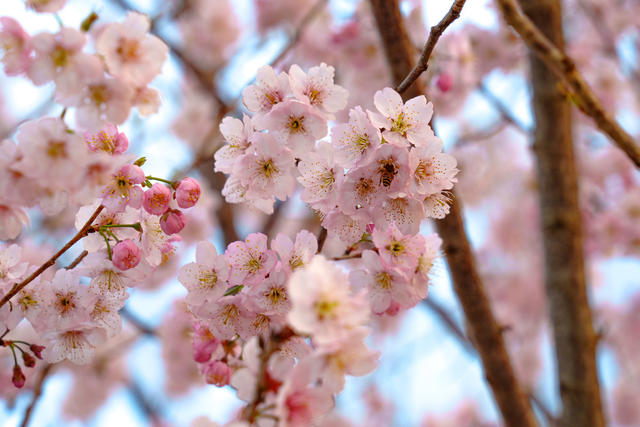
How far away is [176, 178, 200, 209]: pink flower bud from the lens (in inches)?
36.1

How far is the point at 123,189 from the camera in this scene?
86cm

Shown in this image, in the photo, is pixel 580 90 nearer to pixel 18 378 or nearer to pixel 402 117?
pixel 402 117

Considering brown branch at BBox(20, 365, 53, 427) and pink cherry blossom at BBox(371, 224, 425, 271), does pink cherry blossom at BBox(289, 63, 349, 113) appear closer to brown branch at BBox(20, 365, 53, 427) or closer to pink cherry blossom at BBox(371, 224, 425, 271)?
pink cherry blossom at BBox(371, 224, 425, 271)

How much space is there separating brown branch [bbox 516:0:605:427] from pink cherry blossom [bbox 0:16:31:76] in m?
1.38

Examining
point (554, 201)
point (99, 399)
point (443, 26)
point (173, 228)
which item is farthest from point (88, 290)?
point (99, 399)

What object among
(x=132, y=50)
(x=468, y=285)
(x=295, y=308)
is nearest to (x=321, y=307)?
(x=295, y=308)

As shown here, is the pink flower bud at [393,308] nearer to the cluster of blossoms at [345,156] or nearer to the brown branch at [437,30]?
the cluster of blossoms at [345,156]

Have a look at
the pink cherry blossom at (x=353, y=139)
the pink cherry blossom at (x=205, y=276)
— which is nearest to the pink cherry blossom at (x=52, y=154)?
the pink cherry blossom at (x=205, y=276)

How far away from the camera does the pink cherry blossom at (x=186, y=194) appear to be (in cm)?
92

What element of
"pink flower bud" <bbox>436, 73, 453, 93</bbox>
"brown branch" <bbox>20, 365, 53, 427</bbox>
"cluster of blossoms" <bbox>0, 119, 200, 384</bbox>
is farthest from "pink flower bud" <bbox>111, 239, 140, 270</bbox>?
"pink flower bud" <bbox>436, 73, 453, 93</bbox>

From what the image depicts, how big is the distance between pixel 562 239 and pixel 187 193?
1.28 m

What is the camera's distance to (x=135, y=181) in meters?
0.87

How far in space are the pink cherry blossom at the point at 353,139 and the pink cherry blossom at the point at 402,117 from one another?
2 centimetres

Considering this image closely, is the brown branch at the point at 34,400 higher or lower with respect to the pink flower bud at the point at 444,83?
lower
